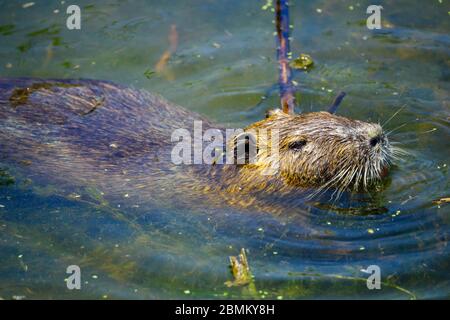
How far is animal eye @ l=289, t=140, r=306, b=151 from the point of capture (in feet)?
18.6

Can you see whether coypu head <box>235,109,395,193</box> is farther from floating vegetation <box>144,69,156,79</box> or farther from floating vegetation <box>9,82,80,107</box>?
floating vegetation <box>144,69,156,79</box>

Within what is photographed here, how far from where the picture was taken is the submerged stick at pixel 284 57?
22.3 feet

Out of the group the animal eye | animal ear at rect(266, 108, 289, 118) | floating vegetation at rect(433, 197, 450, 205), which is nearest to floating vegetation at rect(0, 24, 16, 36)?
animal ear at rect(266, 108, 289, 118)

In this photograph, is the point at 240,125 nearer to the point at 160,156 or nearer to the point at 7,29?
the point at 160,156

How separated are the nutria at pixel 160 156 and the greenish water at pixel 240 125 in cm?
18

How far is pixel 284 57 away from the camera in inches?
283

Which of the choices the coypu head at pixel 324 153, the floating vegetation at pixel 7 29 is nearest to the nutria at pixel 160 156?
the coypu head at pixel 324 153

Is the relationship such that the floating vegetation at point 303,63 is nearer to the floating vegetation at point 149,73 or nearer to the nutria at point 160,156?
the floating vegetation at point 149,73

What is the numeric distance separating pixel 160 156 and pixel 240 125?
123cm

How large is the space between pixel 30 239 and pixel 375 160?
110 inches

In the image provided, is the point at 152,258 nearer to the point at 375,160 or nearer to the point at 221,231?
the point at 221,231

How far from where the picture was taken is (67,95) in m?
6.40

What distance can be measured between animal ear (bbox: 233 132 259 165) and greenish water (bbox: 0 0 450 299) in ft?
1.47

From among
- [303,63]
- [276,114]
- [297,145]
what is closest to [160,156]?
[276,114]
